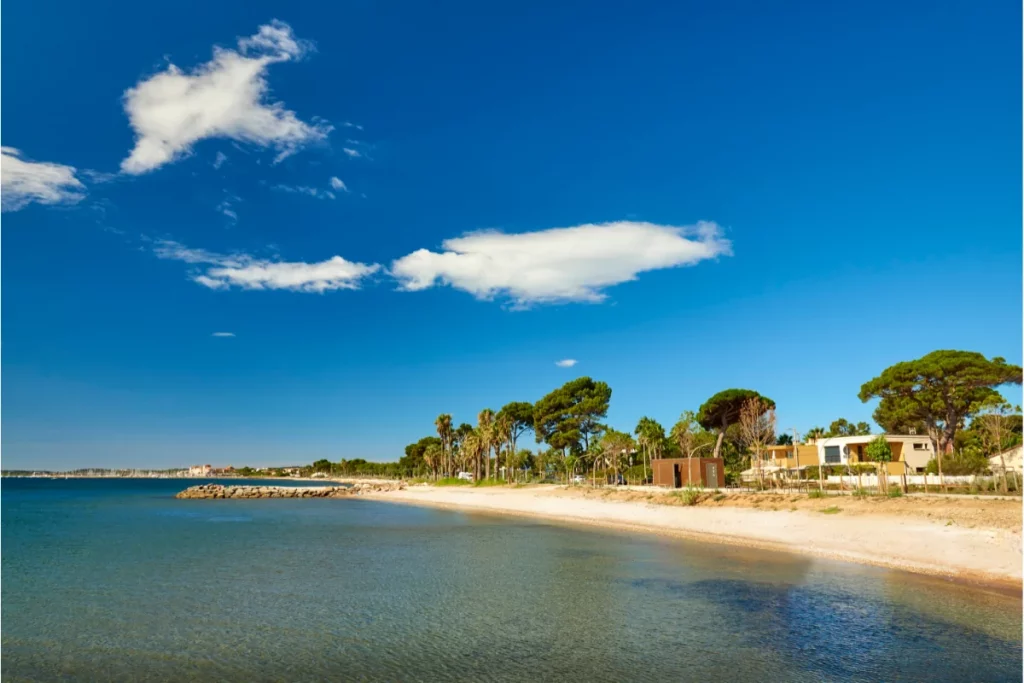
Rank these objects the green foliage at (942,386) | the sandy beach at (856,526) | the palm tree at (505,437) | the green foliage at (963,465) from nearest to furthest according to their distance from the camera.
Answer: the sandy beach at (856,526) < the green foliage at (963,465) < the green foliage at (942,386) < the palm tree at (505,437)

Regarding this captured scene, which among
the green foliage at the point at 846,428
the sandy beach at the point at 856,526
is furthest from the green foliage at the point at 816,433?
the sandy beach at the point at 856,526

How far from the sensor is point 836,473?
2569 inches

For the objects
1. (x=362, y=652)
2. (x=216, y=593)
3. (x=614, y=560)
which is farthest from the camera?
(x=614, y=560)

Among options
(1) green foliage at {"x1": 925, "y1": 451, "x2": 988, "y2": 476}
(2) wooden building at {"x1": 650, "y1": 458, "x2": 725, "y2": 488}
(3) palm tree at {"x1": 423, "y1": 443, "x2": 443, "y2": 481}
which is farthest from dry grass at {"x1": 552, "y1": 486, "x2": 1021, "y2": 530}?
(3) palm tree at {"x1": 423, "y1": 443, "x2": 443, "y2": 481}

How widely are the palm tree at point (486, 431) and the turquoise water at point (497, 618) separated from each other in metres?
67.6

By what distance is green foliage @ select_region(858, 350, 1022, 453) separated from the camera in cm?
5900

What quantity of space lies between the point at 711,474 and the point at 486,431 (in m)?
52.6

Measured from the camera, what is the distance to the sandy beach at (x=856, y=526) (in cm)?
2433

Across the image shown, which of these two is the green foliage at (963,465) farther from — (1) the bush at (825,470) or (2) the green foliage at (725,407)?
(2) the green foliage at (725,407)

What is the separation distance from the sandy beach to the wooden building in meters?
6.01

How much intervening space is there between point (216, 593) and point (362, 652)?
10811 millimetres

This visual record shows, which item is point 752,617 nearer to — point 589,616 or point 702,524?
point 589,616

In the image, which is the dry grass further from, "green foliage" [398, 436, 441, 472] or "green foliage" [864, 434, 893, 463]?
"green foliage" [398, 436, 441, 472]

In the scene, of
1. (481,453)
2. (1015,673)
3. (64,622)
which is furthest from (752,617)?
(481,453)
